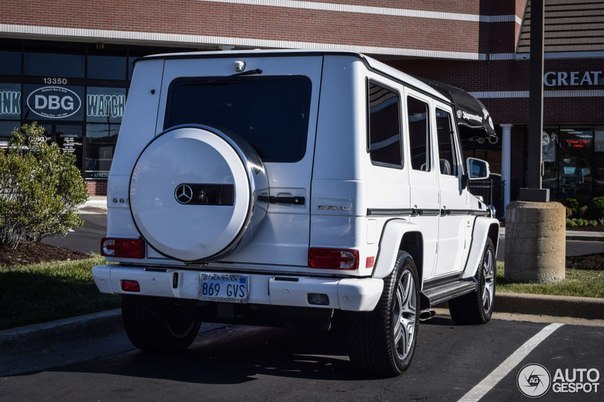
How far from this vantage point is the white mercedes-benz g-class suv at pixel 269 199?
6.08 m

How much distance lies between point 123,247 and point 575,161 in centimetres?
2515

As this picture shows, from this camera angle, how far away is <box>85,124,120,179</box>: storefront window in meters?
29.3

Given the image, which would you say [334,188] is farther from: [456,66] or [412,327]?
[456,66]

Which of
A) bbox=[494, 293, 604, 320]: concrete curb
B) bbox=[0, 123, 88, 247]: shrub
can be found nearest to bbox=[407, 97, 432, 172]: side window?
bbox=[494, 293, 604, 320]: concrete curb

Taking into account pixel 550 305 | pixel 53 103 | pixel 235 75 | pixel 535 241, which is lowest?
pixel 550 305

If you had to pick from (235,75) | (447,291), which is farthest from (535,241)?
(235,75)

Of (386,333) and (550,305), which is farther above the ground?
(386,333)

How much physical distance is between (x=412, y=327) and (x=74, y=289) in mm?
3781

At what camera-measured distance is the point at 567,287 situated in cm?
1047

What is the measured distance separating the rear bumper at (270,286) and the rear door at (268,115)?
183mm

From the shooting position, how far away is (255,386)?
6207 millimetres

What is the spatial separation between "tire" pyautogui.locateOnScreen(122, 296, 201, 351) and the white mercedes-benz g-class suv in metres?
0.01

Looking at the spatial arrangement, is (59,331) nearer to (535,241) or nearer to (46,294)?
(46,294)

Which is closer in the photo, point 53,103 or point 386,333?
point 386,333
